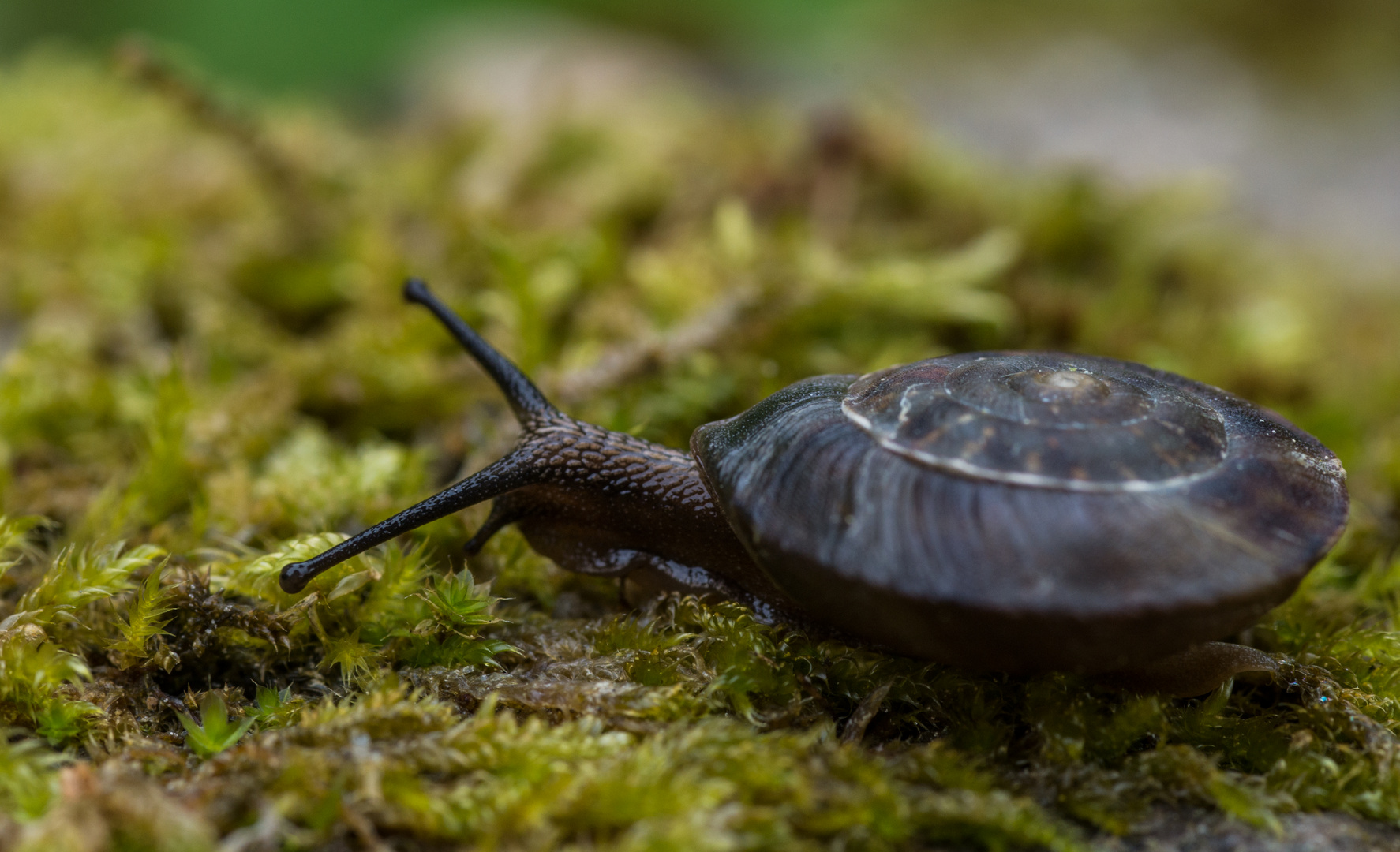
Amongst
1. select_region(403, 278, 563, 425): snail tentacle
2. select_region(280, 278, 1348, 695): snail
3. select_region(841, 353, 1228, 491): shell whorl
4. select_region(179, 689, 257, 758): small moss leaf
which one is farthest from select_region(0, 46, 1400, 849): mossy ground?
select_region(841, 353, 1228, 491): shell whorl

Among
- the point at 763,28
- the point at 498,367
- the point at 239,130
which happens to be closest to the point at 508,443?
the point at 498,367

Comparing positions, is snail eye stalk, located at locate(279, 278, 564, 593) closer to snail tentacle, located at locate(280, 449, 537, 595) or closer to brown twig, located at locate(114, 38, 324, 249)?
snail tentacle, located at locate(280, 449, 537, 595)

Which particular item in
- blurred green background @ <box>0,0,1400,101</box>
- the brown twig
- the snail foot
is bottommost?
the snail foot

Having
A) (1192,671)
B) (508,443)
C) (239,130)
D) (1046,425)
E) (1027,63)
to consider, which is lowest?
(1192,671)

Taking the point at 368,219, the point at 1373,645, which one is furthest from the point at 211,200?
the point at 1373,645

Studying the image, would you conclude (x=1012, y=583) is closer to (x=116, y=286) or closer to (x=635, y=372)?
(x=635, y=372)

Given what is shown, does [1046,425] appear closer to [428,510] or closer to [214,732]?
[428,510]

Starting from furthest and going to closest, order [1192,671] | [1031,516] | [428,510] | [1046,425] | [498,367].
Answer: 1. [498,367]
2. [428,510]
3. [1192,671]
4. [1046,425]
5. [1031,516]
